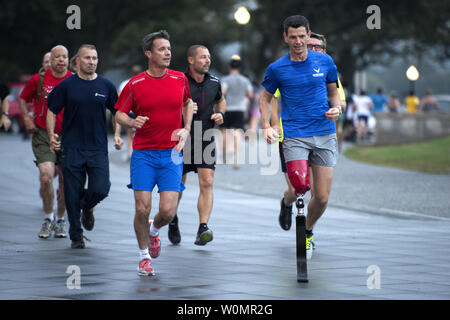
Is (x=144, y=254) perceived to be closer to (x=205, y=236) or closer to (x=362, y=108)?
(x=205, y=236)

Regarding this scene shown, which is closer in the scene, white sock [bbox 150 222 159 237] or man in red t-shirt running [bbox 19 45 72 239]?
white sock [bbox 150 222 159 237]

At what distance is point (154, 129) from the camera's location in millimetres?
8109

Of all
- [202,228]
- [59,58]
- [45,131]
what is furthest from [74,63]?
[202,228]

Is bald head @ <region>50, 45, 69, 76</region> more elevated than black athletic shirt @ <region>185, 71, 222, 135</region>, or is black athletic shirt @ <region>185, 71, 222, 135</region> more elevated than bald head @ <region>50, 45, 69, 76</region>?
bald head @ <region>50, 45, 69, 76</region>

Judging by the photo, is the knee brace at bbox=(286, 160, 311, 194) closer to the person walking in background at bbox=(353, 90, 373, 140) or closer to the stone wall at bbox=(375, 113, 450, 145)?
the stone wall at bbox=(375, 113, 450, 145)

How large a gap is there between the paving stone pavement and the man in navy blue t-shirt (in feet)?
1.69

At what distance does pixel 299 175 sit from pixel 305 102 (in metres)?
→ 0.71

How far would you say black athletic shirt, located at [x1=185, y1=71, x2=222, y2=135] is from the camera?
1018cm

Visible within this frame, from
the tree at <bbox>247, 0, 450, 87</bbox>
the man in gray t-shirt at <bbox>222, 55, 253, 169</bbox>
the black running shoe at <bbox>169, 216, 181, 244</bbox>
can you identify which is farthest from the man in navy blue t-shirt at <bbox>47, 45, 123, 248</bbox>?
the tree at <bbox>247, 0, 450, 87</bbox>

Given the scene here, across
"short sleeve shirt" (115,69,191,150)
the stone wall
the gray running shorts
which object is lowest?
the gray running shorts

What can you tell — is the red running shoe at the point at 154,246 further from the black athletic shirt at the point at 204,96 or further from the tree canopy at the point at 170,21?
the tree canopy at the point at 170,21

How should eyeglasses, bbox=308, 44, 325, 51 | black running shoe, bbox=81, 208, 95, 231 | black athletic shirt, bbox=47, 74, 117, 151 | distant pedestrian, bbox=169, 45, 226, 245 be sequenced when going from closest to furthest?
black athletic shirt, bbox=47, 74, 117, 151 < eyeglasses, bbox=308, 44, 325, 51 < distant pedestrian, bbox=169, 45, 226, 245 < black running shoe, bbox=81, 208, 95, 231

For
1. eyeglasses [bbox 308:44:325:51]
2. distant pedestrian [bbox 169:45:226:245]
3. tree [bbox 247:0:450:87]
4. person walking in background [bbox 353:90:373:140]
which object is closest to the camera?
eyeglasses [bbox 308:44:325:51]
